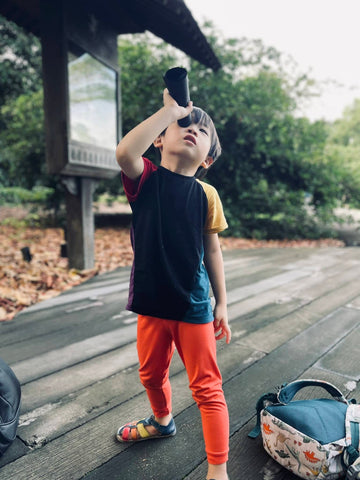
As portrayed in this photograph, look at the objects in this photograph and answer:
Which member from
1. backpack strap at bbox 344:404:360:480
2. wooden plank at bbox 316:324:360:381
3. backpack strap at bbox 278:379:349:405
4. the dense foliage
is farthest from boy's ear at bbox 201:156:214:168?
the dense foliage

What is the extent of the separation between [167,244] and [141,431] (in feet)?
2.58

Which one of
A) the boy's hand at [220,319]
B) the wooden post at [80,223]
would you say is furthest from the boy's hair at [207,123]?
the wooden post at [80,223]

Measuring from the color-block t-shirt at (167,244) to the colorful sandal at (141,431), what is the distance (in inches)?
A: 20.9

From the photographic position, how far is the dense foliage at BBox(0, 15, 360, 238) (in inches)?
303

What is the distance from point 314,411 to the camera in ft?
4.63

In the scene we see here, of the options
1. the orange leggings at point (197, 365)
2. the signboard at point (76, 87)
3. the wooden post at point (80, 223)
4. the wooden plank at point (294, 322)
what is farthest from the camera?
the wooden post at point (80, 223)

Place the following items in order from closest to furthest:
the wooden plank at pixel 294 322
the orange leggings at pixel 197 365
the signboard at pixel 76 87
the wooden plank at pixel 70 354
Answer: the orange leggings at pixel 197 365, the wooden plank at pixel 70 354, the wooden plank at pixel 294 322, the signboard at pixel 76 87

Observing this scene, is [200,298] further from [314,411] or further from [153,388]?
[314,411]

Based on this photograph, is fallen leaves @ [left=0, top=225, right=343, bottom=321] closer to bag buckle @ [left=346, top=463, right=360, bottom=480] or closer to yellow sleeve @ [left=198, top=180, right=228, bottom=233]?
yellow sleeve @ [left=198, top=180, right=228, bottom=233]

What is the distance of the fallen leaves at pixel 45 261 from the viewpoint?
361cm

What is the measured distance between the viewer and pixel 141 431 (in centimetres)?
153

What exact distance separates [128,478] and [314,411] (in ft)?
2.30

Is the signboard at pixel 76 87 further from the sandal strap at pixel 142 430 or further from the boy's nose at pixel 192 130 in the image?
the sandal strap at pixel 142 430

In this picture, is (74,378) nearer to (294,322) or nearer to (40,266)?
(294,322)
